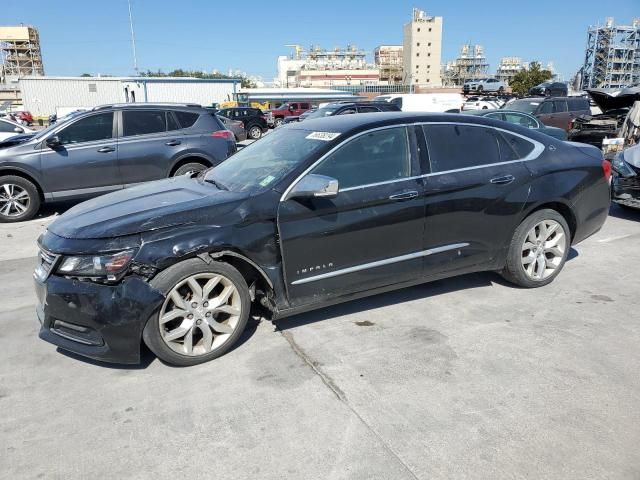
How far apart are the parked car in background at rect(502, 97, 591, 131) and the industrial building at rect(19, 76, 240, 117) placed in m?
35.9

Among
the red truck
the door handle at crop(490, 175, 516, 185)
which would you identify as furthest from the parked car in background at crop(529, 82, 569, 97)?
the door handle at crop(490, 175, 516, 185)

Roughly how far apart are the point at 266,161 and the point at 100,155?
4902mm

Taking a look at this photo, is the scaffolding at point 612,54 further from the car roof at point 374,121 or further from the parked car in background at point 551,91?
the car roof at point 374,121

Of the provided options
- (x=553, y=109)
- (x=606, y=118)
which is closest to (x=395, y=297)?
(x=606, y=118)

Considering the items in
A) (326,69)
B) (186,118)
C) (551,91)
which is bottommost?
(186,118)

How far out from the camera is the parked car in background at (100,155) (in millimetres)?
7594

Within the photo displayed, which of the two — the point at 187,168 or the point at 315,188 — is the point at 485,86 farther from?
the point at 315,188

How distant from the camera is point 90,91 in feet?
154

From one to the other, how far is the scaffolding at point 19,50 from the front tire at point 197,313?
13078 centimetres

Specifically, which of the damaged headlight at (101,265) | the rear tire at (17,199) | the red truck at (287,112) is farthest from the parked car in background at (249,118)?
the damaged headlight at (101,265)

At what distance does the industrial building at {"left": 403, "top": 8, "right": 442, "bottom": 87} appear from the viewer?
12862 cm

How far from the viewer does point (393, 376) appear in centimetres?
312

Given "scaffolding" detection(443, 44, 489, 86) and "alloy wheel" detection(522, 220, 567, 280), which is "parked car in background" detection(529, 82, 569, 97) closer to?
"alloy wheel" detection(522, 220, 567, 280)

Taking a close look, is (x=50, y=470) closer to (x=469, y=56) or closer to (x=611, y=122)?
(x=611, y=122)
